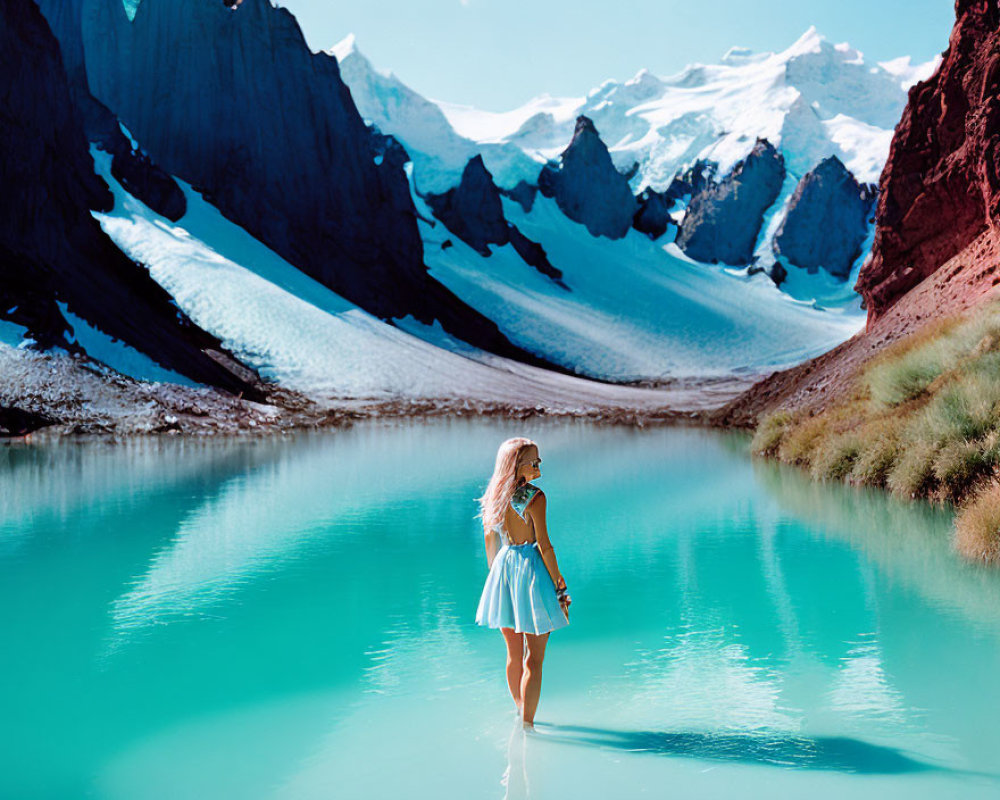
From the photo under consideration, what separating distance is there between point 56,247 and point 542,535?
36391mm

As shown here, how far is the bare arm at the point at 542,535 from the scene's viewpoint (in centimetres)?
497

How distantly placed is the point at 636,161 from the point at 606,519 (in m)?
138

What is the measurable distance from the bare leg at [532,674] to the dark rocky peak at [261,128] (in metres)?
54.1

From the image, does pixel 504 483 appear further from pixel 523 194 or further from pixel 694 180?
pixel 694 180

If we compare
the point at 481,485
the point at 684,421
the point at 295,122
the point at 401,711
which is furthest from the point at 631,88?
the point at 401,711

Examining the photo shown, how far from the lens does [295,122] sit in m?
62.0

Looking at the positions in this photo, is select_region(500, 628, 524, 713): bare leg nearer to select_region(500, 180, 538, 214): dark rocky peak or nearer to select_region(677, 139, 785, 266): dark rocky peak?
select_region(500, 180, 538, 214): dark rocky peak

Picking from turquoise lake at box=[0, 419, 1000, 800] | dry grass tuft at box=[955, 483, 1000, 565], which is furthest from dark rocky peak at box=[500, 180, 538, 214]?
dry grass tuft at box=[955, 483, 1000, 565]

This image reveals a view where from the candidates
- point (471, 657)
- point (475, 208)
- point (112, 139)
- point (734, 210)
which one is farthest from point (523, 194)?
point (471, 657)

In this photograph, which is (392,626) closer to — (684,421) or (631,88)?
(684,421)

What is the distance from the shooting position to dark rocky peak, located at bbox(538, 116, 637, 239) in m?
108

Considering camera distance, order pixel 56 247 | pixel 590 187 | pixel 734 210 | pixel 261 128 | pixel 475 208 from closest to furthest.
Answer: pixel 56 247 < pixel 261 128 < pixel 475 208 < pixel 590 187 < pixel 734 210

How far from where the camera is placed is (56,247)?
3700 centimetres

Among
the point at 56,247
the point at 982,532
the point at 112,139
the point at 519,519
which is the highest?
the point at 112,139
